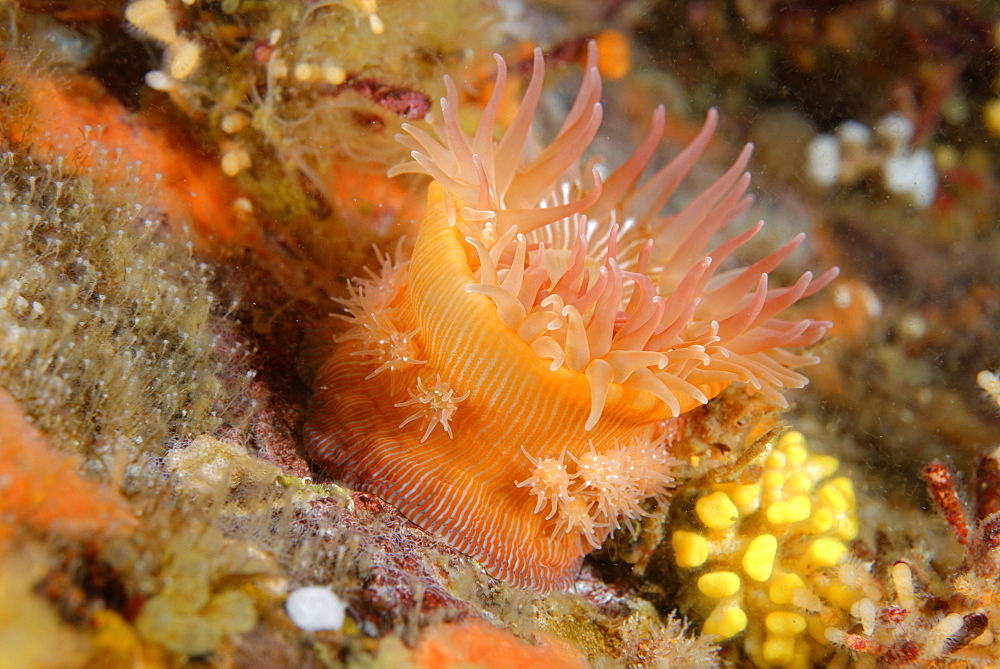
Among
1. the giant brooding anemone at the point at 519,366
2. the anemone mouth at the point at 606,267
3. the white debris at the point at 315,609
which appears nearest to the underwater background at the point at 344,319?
the white debris at the point at 315,609

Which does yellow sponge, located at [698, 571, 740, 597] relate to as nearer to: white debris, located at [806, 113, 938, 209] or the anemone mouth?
the anemone mouth

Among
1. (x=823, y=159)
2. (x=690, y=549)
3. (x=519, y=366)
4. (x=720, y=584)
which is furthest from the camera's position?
(x=823, y=159)

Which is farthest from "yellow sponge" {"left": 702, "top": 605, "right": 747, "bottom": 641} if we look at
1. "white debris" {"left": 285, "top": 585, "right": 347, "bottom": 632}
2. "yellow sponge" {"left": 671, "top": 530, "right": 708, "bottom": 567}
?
"white debris" {"left": 285, "top": 585, "right": 347, "bottom": 632}

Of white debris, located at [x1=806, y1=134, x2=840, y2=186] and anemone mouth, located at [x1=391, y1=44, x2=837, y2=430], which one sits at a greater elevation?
white debris, located at [x1=806, y1=134, x2=840, y2=186]

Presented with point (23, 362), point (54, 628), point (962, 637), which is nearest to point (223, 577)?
point (54, 628)

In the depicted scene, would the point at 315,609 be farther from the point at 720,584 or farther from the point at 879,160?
the point at 879,160

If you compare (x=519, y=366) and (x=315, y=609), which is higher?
(x=519, y=366)

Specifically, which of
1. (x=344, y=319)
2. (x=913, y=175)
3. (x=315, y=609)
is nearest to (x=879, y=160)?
(x=913, y=175)
